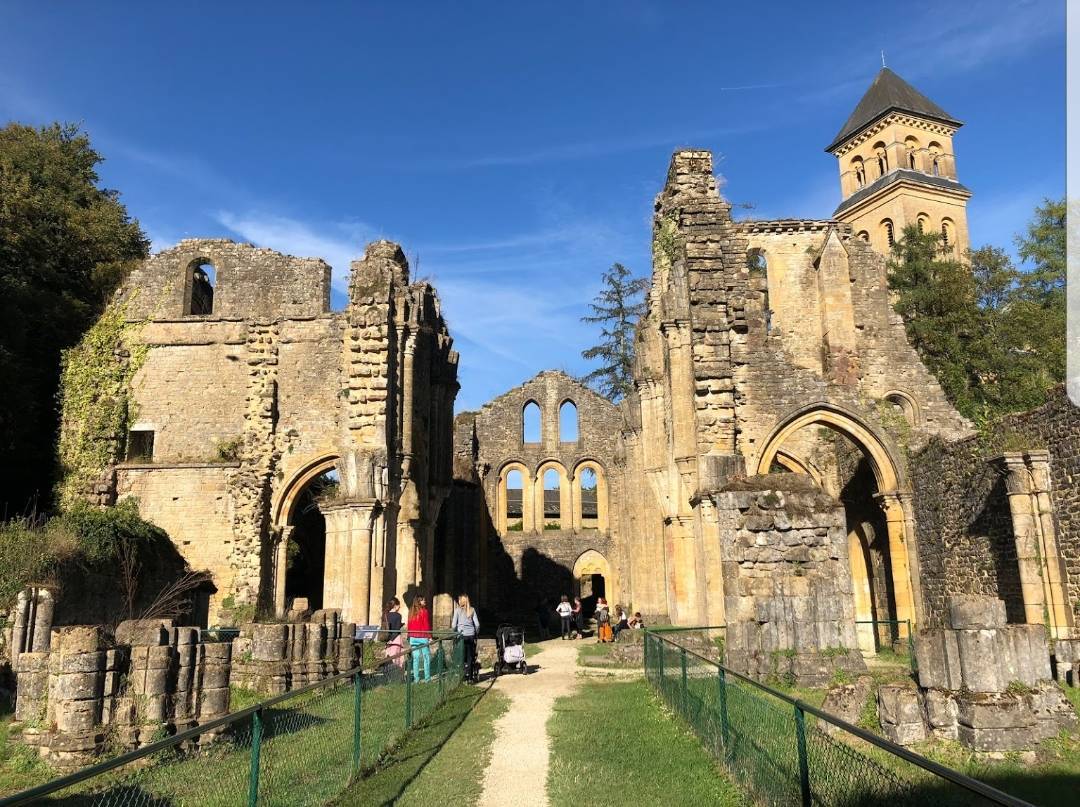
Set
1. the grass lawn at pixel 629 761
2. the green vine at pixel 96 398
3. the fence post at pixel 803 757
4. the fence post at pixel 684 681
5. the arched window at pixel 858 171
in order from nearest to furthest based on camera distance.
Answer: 1. the fence post at pixel 803 757
2. the grass lawn at pixel 629 761
3. the fence post at pixel 684 681
4. the green vine at pixel 96 398
5. the arched window at pixel 858 171

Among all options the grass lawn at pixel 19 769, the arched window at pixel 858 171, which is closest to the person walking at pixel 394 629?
the grass lawn at pixel 19 769

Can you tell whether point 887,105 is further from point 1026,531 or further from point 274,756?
point 274,756

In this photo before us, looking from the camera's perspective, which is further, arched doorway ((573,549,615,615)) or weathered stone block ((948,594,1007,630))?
arched doorway ((573,549,615,615))

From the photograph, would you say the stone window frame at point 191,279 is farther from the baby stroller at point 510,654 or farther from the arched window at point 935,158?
the arched window at point 935,158

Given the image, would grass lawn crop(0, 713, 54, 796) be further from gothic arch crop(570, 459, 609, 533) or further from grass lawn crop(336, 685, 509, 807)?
gothic arch crop(570, 459, 609, 533)

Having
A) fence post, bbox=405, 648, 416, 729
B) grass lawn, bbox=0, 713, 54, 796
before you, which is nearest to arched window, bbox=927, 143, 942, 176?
fence post, bbox=405, 648, 416, 729

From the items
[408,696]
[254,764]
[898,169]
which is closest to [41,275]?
[408,696]

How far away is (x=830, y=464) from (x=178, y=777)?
19819 mm

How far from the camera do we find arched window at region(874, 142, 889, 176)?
52281 mm

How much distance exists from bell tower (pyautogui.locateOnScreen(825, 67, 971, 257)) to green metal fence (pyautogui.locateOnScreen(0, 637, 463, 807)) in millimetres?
48579

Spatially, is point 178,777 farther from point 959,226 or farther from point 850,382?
point 959,226

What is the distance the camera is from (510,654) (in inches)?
561

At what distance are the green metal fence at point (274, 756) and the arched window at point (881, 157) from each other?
52984mm

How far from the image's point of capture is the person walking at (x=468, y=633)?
13.1 meters
